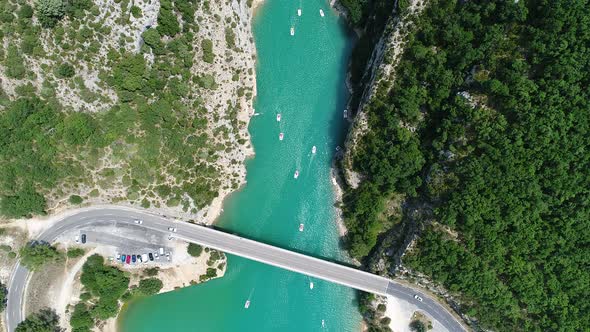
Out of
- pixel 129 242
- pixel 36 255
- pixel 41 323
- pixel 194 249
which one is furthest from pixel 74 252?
pixel 194 249

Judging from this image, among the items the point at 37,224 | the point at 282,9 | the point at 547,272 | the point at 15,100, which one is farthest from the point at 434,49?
the point at 37,224

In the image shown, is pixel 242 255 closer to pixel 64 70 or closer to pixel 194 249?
pixel 194 249

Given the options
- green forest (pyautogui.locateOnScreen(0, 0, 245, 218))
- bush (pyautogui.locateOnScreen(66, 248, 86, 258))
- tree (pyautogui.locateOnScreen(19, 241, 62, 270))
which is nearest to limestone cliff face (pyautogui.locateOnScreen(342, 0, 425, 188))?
green forest (pyautogui.locateOnScreen(0, 0, 245, 218))

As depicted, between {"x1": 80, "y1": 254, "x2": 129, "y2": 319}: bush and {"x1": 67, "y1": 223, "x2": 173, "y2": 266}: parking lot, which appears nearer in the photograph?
{"x1": 80, "y1": 254, "x2": 129, "y2": 319}: bush

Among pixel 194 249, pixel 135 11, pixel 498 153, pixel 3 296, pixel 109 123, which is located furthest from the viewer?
pixel 194 249

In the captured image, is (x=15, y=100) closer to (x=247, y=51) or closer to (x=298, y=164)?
(x=247, y=51)

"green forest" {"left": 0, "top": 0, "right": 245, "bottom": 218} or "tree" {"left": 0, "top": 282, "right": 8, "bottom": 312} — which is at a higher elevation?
"green forest" {"left": 0, "top": 0, "right": 245, "bottom": 218}

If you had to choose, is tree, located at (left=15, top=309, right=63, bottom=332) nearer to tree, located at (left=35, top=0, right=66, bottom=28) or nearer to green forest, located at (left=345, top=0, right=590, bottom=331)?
tree, located at (left=35, top=0, right=66, bottom=28)

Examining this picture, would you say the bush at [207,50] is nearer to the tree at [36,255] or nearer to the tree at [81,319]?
the tree at [36,255]
